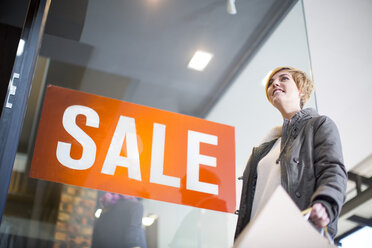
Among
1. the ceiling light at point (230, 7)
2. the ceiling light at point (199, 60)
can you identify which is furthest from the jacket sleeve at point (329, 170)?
the ceiling light at point (230, 7)

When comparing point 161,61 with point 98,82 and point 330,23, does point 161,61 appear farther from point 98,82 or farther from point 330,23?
point 330,23

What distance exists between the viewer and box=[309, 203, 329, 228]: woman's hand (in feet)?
5.13

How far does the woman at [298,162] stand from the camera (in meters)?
1.62

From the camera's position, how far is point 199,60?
110 inches

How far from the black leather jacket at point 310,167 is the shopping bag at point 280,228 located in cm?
13

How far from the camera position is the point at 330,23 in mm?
3492

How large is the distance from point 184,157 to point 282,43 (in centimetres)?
99

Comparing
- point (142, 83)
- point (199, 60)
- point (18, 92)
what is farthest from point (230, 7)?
point (18, 92)

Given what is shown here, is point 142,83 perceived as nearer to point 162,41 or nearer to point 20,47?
point 162,41

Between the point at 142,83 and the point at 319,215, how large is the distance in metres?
1.33

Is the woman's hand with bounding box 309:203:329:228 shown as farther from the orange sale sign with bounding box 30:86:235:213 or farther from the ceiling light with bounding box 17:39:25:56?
the ceiling light with bounding box 17:39:25:56

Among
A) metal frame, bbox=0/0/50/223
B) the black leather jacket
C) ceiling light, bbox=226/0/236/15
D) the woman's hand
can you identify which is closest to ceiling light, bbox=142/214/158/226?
the black leather jacket

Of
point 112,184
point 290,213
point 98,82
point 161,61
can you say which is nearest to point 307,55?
point 161,61

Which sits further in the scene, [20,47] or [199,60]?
[199,60]
